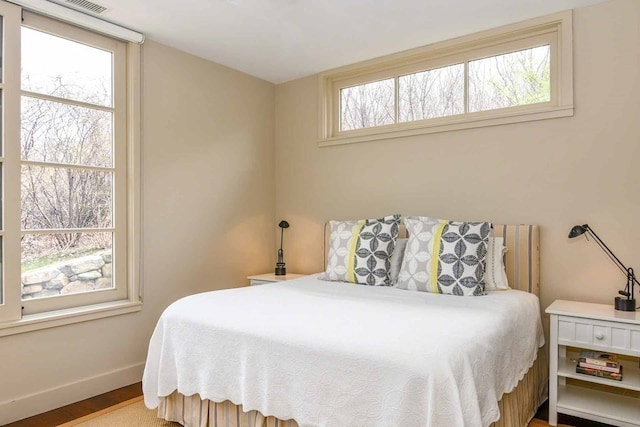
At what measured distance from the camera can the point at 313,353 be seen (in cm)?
163

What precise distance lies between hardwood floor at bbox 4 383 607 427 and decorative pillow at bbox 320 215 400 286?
3.87 feet

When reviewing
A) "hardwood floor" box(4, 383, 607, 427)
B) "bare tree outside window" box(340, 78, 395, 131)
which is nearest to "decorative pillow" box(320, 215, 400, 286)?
"bare tree outside window" box(340, 78, 395, 131)

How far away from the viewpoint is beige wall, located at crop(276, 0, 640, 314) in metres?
2.53

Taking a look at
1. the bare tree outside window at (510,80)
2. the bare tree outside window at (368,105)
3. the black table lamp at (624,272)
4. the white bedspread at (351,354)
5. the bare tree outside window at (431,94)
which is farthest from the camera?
the bare tree outside window at (368,105)

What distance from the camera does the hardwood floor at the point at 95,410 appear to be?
2.36m

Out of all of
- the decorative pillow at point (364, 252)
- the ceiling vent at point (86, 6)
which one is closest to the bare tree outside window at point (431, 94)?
the decorative pillow at point (364, 252)

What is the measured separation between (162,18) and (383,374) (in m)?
2.64

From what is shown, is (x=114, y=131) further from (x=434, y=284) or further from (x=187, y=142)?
(x=434, y=284)

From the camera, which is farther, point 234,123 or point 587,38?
point 234,123

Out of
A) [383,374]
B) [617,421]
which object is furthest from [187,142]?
[617,421]

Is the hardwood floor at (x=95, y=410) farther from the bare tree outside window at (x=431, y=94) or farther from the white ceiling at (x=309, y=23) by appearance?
the white ceiling at (x=309, y=23)

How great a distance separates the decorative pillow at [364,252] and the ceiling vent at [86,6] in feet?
7.22

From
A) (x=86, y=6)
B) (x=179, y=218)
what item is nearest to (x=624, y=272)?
(x=179, y=218)

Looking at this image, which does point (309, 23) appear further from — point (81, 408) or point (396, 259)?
point (81, 408)
